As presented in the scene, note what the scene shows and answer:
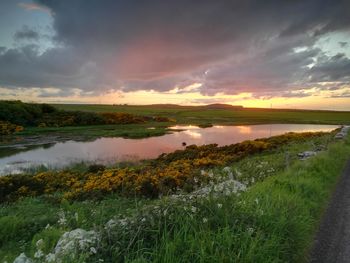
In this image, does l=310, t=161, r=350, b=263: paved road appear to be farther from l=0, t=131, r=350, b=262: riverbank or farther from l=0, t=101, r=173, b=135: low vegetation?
l=0, t=101, r=173, b=135: low vegetation

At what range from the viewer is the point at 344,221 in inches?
285

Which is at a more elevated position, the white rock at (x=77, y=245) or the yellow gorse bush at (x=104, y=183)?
the white rock at (x=77, y=245)

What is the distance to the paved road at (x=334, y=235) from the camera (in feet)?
18.2

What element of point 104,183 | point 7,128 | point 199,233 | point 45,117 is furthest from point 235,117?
point 199,233

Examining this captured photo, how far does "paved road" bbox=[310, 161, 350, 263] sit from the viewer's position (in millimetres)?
5559

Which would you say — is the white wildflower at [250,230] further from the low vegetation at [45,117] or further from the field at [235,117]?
the field at [235,117]

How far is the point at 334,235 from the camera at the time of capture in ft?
21.2

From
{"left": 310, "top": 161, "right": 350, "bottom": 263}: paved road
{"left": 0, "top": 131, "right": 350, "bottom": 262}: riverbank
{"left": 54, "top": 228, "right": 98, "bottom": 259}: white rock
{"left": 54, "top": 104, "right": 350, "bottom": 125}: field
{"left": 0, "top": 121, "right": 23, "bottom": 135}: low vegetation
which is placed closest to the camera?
{"left": 54, "top": 228, "right": 98, "bottom": 259}: white rock

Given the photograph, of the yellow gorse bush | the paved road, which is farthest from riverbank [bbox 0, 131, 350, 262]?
the yellow gorse bush

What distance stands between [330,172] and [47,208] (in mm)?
10733

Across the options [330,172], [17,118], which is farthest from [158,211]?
[17,118]

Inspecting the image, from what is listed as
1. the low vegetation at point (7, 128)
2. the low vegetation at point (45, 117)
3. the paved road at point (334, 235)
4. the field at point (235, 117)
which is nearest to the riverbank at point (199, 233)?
the paved road at point (334, 235)

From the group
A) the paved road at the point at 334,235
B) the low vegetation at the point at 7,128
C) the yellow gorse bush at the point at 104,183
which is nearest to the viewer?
the paved road at the point at 334,235

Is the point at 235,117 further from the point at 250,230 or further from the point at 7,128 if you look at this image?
the point at 250,230
